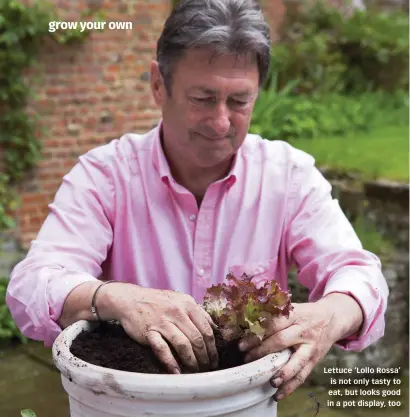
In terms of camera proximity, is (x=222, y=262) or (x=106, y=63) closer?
(x=222, y=262)

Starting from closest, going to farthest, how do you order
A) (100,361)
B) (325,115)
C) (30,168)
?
1. (100,361)
2. (30,168)
3. (325,115)

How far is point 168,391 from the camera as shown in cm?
129

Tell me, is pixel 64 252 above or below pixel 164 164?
below

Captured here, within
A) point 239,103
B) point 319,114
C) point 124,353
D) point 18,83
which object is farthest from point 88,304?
point 319,114

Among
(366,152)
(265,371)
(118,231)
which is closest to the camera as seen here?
(265,371)

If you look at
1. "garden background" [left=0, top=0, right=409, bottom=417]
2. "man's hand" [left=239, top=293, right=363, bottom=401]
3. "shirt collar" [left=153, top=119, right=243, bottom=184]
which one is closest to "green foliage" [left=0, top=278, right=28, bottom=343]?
"garden background" [left=0, top=0, right=409, bottom=417]

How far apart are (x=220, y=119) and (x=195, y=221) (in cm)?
37

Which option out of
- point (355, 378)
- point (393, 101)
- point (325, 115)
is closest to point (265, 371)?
point (355, 378)

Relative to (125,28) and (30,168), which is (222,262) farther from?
(125,28)

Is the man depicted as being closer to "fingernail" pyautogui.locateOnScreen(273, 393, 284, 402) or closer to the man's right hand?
the man's right hand

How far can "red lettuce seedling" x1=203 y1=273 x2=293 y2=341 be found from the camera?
150 cm

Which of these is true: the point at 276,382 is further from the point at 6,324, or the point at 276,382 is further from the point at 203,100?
the point at 6,324

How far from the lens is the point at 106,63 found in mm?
5086

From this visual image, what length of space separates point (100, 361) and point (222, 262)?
2.41 ft
